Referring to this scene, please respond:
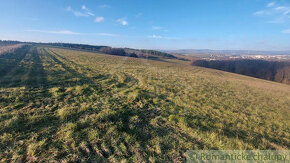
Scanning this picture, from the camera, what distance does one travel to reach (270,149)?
380 centimetres

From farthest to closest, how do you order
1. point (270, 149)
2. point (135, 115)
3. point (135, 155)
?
point (135, 115) < point (270, 149) < point (135, 155)

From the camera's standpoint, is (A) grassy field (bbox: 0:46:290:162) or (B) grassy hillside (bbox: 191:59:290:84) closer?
(A) grassy field (bbox: 0:46:290:162)

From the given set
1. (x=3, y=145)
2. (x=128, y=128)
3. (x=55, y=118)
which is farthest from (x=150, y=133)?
(x=3, y=145)

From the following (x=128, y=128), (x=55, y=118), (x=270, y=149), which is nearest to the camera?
(x=270, y=149)

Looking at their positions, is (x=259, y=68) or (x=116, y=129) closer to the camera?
(x=116, y=129)

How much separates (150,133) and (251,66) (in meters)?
75.7

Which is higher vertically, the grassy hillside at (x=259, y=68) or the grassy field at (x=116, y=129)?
the grassy hillside at (x=259, y=68)

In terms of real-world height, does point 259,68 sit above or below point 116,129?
above

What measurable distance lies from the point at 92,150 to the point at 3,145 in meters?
2.44

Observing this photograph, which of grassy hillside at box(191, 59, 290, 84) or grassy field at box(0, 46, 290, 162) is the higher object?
grassy hillside at box(191, 59, 290, 84)

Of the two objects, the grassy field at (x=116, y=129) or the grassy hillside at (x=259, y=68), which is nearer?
the grassy field at (x=116, y=129)

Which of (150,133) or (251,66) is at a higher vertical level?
(251,66)

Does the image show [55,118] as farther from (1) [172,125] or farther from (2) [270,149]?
(2) [270,149]

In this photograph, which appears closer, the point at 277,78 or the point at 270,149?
the point at 270,149
